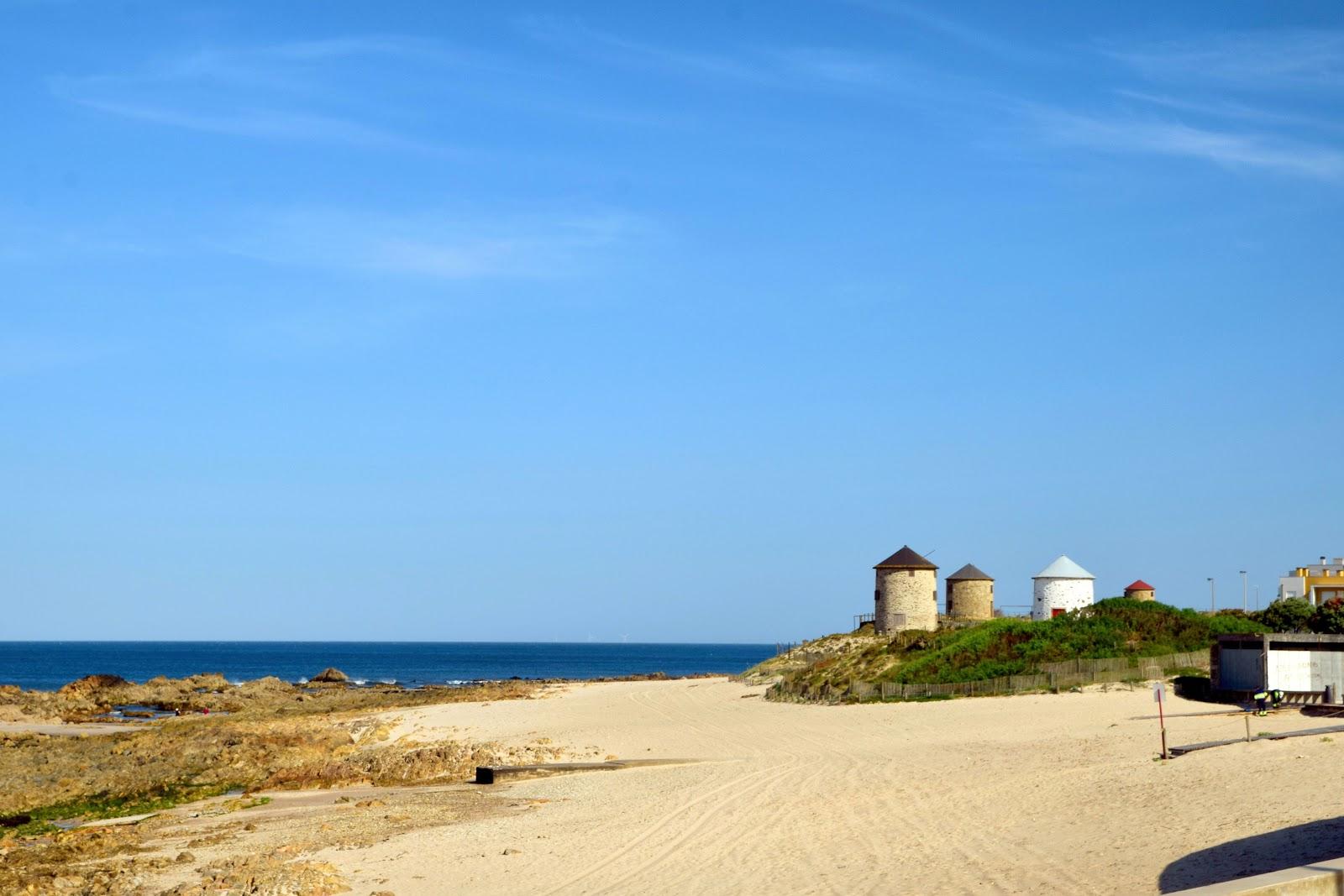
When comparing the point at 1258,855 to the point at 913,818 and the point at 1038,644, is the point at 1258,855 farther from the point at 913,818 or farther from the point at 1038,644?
the point at 1038,644

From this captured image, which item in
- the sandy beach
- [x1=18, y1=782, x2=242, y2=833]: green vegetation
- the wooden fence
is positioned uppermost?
the wooden fence

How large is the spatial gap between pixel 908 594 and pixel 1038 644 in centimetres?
1877

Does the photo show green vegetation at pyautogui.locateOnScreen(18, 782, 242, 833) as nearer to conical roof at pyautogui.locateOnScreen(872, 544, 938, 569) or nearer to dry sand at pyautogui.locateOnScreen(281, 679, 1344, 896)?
dry sand at pyautogui.locateOnScreen(281, 679, 1344, 896)

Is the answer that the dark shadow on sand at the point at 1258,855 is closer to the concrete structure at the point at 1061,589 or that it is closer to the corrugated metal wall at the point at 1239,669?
the corrugated metal wall at the point at 1239,669

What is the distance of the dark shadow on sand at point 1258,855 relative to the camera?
13.4 metres

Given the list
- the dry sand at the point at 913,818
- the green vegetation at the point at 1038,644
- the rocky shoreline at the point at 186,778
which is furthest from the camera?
the green vegetation at the point at 1038,644

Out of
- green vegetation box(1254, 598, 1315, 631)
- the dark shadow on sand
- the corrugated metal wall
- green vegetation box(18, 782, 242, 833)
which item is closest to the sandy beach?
the dark shadow on sand

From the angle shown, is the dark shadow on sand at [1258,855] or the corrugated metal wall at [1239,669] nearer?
the dark shadow on sand at [1258,855]

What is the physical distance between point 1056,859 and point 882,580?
1767 inches

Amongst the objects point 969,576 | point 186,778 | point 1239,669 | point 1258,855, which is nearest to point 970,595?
point 969,576

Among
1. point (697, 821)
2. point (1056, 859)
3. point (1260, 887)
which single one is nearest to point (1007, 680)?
point (697, 821)

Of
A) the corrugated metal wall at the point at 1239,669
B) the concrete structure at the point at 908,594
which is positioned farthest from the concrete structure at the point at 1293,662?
the concrete structure at the point at 908,594

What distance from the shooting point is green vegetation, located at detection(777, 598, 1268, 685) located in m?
38.5

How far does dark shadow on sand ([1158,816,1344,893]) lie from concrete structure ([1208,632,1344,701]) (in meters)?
16.4
